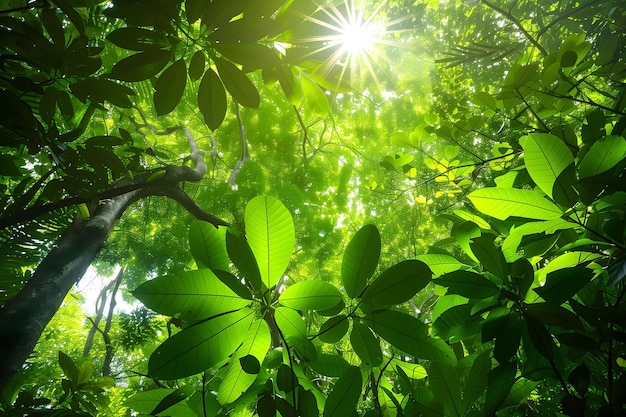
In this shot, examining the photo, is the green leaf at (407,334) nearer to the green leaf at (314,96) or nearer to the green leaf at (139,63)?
the green leaf at (314,96)

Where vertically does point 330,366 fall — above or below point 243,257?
below

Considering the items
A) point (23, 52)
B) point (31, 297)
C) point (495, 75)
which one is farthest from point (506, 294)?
point (495, 75)

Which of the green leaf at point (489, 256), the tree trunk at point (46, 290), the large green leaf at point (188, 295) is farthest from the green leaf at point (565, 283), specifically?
the tree trunk at point (46, 290)

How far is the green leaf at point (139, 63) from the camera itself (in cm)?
69

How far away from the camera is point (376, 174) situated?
5887mm

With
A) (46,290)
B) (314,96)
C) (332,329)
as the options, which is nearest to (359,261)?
(332,329)

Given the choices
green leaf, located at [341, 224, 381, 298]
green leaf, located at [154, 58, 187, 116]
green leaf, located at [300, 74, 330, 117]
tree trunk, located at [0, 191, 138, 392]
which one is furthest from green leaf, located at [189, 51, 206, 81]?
tree trunk, located at [0, 191, 138, 392]

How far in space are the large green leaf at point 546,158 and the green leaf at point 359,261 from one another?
0.37 meters

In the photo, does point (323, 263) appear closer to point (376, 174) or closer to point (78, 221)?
point (376, 174)

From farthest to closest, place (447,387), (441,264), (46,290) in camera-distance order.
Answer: (46,290) → (441,264) → (447,387)

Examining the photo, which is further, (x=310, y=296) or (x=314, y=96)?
(x=314, y=96)

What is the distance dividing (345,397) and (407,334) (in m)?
0.17

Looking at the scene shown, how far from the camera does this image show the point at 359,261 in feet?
2.04

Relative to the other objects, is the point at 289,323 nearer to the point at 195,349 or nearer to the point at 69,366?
the point at 195,349
